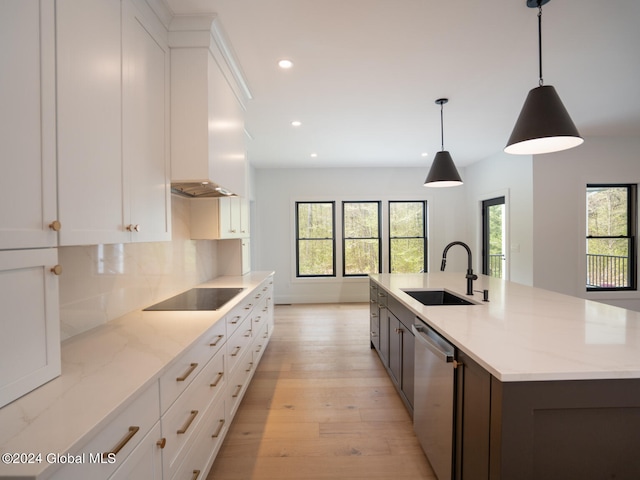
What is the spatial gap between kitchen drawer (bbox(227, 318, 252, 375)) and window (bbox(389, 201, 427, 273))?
4076 mm

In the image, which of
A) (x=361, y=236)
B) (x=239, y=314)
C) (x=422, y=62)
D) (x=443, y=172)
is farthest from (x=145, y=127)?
(x=361, y=236)

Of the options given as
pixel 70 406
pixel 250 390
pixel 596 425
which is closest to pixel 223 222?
pixel 250 390

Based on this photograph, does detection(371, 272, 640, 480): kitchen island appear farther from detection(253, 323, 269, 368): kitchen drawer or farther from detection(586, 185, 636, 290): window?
detection(586, 185, 636, 290): window

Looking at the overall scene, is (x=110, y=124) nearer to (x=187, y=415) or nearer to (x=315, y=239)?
(x=187, y=415)

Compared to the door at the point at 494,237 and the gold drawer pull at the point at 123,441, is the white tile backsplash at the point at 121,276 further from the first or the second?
the door at the point at 494,237

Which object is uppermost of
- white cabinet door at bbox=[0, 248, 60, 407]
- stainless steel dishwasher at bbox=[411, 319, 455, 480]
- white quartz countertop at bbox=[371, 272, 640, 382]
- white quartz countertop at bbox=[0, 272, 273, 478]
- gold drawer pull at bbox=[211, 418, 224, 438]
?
white cabinet door at bbox=[0, 248, 60, 407]

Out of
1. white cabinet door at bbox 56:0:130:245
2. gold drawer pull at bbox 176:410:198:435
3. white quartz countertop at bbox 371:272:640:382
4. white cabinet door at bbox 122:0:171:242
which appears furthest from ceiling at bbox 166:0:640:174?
gold drawer pull at bbox 176:410:198:435

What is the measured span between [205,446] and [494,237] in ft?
17.5

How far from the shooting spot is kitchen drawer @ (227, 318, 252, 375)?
2025 millimetres

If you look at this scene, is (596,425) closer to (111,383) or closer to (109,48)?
(111,383)

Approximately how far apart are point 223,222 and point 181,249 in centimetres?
50

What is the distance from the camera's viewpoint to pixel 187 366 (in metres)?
1.37

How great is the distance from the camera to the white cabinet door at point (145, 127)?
1450 millimetres

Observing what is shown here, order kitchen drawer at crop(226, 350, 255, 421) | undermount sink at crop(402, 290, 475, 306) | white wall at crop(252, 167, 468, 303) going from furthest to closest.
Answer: white wall at crop(252, 167, 468, 303) → undermount sink at crop(402, 290, 475, 306) → kitchen drawer at crop(226, 350, 255, 421)
